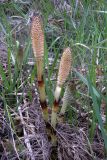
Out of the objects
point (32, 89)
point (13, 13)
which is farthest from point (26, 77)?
point (13, 13)

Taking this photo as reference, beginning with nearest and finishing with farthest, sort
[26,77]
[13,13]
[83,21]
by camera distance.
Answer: [26,77] < [83,21] < [13,13]

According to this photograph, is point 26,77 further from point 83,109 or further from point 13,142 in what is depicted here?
point 13,142

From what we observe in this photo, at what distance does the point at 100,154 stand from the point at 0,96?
52 centimetres

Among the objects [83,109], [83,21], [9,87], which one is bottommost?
[83,109]

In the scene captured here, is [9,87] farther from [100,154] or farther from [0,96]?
[100,154]

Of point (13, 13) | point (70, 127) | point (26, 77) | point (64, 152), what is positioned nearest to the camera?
point (64, 152)

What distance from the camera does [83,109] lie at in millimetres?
1554

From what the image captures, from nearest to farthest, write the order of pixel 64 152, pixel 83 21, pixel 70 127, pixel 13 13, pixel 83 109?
pixel 64 152, pixel 70 127, pixel 83 109, pixel 83 21, pixel 13 13

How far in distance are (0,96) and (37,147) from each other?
35 centimetres

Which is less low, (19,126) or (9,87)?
(9,87)

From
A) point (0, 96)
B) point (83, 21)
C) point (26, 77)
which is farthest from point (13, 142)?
point (83, 21)

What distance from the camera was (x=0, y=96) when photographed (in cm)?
157

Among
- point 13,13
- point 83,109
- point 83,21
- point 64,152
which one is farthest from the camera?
point 13,13

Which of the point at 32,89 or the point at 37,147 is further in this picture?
the point at 32,89
